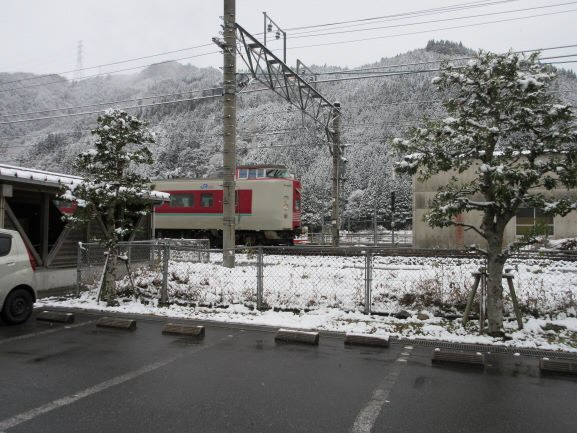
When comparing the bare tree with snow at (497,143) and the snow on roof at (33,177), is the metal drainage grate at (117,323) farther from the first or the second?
the bare tree with snow at (497,143)

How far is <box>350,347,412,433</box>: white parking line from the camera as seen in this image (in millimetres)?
3838

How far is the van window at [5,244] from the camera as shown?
7.53m

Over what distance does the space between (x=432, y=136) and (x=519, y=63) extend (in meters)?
1.49

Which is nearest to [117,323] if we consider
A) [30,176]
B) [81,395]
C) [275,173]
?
[81,395]

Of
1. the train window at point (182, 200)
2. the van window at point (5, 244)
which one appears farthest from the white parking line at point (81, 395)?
the train window at point (182, 200)

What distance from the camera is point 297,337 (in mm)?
6691

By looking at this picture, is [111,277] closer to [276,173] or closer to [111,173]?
[111,173]

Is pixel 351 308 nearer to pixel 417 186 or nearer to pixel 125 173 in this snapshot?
pixel 125 173

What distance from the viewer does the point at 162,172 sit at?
242 ft

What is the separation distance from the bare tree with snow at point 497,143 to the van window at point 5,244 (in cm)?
634

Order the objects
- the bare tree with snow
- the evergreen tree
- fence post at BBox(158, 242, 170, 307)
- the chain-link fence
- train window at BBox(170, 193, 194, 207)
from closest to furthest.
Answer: the bare tree with snow, the chain-link fence, fence post at BBox(158, 242, 170, 307), the evergreen tree, train window at BBox(170, 193, 194, 207)

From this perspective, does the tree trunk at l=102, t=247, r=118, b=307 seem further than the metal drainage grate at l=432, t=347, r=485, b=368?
Yes

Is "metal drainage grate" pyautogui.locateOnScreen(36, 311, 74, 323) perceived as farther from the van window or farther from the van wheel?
the van window

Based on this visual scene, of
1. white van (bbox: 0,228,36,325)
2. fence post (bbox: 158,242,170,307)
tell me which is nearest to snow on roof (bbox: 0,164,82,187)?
white van (bbox: 0,228,36,325)
